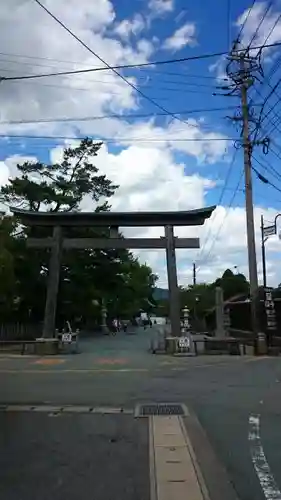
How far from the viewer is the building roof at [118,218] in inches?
1135

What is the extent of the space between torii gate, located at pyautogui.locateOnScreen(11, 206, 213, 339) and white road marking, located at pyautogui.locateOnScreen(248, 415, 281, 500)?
19163mm

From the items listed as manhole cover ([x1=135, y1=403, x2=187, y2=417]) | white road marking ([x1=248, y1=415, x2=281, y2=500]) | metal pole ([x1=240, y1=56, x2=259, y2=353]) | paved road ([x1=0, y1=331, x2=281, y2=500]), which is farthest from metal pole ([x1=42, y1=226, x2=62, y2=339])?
white road marking ([x1=248, y1=415, x2=281, y2=500])

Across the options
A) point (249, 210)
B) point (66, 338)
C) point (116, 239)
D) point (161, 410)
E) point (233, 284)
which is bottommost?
point (161, 410)

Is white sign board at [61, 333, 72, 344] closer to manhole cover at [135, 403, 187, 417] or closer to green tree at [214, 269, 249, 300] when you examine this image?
→ manhole cover at [135, 403, 187, 417]

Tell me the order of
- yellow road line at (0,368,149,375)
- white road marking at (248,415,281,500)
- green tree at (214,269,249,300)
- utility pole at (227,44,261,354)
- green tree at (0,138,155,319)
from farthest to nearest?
green tree at (214,269,249,300) < green tree at (0,138,155,319) < utility pole at (227,44,261,354) < yellow road line at (0,368,149,375) < white road marking at (248,415,281,500)

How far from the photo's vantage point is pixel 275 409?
11.4 metres

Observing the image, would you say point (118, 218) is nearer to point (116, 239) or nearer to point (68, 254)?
point (116, 239)

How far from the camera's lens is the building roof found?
28.8 m

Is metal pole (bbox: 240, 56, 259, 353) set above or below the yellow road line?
above

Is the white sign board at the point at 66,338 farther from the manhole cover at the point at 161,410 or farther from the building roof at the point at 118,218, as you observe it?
the manhole cover at the point at 161,410

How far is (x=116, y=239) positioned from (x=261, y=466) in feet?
74.6

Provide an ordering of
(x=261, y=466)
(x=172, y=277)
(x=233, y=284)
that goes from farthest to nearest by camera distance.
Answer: (x=233, y=284) → (x=172, y=277) → (x=261, y=466)

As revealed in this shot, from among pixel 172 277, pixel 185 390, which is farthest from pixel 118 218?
pixel 185 390

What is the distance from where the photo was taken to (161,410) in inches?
452
